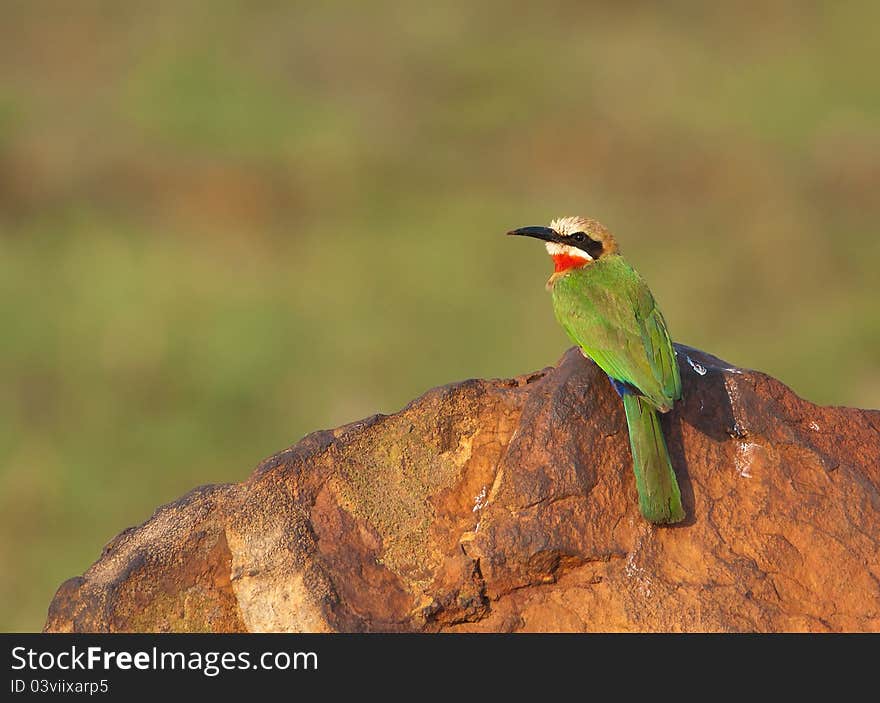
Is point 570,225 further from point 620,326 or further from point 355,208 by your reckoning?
point 355,208

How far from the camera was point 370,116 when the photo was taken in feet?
49.2

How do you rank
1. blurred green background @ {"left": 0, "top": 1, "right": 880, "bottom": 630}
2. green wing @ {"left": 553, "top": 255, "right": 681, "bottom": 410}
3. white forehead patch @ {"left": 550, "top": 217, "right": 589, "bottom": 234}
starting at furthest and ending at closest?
blurred green background @ {"left": 0, "top": 1, "right": 880, "bottom": 630}
white forehead patch @ {"left": 550, "top": 217, "right": 589, "bottom": 234}
green wing @ {"left": 553, "top": 255, "right": 681, "bottom": 410}

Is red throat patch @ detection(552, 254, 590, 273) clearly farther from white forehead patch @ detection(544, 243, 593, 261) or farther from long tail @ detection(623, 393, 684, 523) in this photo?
long tail @ detection(623, 393, 684, 523)

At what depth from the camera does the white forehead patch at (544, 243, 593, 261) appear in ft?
21.2

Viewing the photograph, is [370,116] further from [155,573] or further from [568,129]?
[155,573]

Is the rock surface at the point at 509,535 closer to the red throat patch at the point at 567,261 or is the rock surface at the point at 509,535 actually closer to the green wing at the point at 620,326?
the green wing at the point at 620,326

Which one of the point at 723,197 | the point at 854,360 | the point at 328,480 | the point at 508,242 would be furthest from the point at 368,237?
the point at 328,480

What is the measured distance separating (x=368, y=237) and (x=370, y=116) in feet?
7.88

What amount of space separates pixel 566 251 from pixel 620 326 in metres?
0.78

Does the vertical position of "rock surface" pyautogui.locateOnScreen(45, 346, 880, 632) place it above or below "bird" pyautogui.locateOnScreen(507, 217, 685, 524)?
below

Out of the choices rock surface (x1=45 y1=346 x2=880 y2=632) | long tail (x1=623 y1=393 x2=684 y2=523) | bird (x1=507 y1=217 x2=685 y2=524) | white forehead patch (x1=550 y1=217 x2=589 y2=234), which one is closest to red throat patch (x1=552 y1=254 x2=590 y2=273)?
bird (x1=507 y1=217 x2=685 y2=524)

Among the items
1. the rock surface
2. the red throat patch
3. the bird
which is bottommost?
the rock surface

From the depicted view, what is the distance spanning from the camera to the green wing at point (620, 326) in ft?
18.0

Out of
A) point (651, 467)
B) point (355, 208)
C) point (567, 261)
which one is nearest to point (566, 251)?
point (567, 261)
